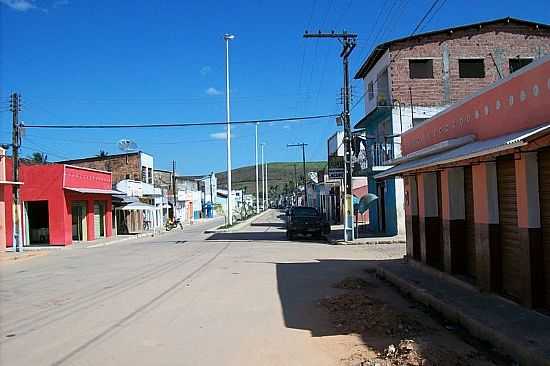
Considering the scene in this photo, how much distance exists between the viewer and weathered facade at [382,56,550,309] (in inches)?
330

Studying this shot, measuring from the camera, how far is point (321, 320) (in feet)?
30.2

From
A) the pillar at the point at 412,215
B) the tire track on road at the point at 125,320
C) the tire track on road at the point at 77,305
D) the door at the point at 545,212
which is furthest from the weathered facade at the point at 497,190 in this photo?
the tire track on road at the point at 77,305

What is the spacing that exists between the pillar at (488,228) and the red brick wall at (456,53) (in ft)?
67.8

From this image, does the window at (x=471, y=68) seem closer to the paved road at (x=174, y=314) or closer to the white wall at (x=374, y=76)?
the white wall at (x=374, y=76)

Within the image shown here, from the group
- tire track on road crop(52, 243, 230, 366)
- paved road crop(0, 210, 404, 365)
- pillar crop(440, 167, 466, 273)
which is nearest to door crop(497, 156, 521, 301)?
pillar crop(440, 167, 466, 273)

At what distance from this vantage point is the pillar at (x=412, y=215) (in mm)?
15486

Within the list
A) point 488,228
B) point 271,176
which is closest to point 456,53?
point 488,228

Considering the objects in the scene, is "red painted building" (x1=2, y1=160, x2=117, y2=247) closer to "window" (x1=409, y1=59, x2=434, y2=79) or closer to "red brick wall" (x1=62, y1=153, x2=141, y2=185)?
"window" (x1=409, y1=59, x2=434, y2=79)

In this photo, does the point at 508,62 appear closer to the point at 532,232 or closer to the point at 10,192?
the point at 532,232

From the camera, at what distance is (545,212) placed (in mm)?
8414

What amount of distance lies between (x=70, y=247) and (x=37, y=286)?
18209 mm

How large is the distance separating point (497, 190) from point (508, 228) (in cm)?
72

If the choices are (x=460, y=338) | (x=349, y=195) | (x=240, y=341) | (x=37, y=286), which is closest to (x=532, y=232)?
(x=460, y=338)

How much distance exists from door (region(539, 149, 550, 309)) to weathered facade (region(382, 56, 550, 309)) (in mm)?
15
